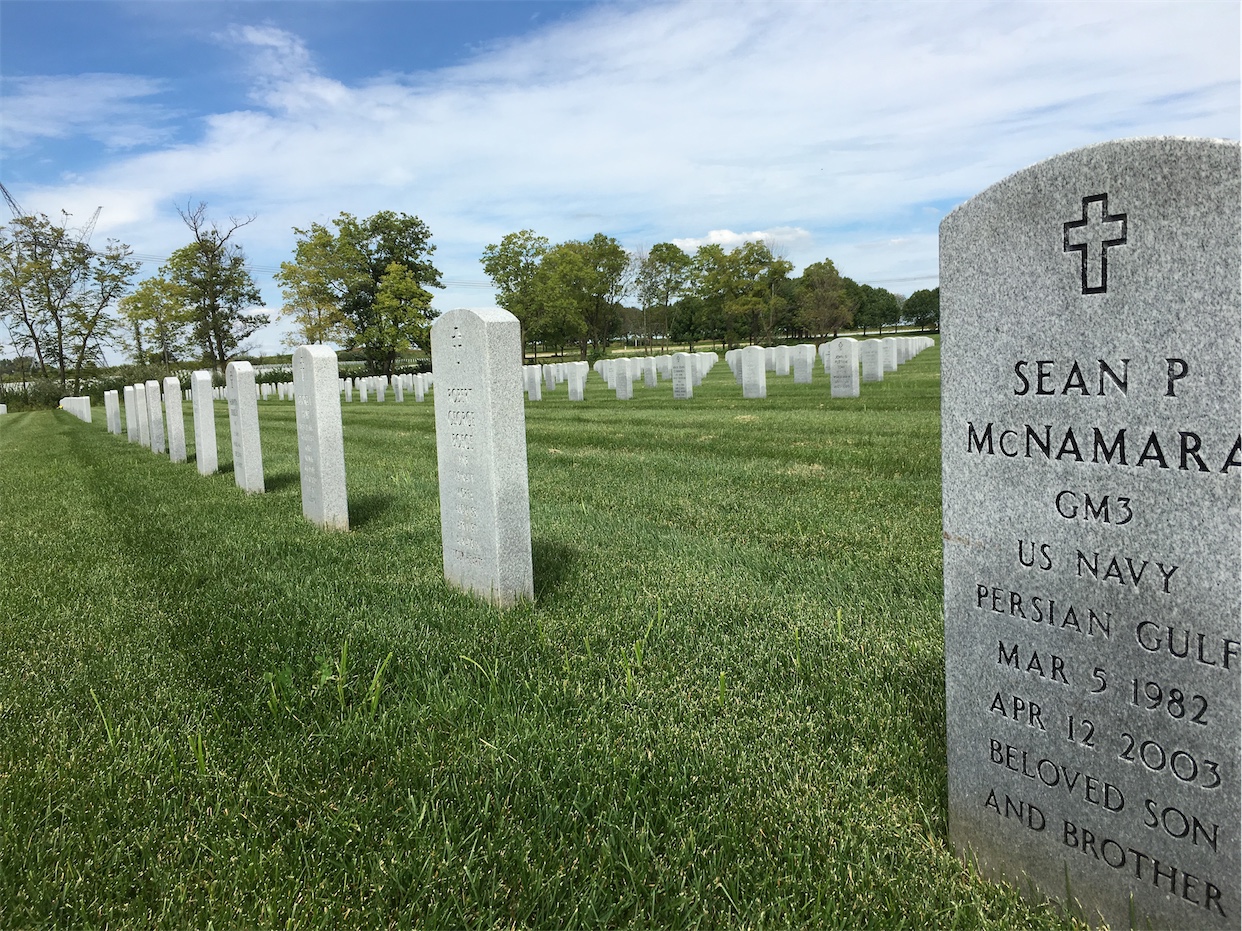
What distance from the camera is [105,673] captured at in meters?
3.68

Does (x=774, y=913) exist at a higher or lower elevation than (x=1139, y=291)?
lower

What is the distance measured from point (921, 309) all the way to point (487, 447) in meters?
123

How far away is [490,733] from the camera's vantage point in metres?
2.94

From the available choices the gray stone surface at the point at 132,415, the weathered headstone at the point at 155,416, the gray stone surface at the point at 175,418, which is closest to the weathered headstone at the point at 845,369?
the gray stone surface at the point at 175,418

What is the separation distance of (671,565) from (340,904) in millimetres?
3126

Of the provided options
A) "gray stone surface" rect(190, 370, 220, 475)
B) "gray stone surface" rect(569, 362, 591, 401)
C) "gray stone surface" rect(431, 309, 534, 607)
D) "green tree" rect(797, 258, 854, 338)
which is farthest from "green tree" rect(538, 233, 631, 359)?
"gray stone surface" rect(431, 309, 534, 607)

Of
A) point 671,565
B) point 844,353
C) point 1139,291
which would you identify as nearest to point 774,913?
point 1139,291

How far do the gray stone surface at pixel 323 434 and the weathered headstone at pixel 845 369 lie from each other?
12809 millimetres

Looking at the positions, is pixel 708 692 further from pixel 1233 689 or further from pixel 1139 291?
pixel 1139 291

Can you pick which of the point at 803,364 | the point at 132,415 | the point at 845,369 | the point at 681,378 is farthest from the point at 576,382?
the point at 132,415

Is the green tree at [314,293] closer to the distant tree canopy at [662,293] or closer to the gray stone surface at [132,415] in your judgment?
the distant tree canopy at [662,293]

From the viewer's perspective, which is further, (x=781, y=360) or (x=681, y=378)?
(x=781, y=360)

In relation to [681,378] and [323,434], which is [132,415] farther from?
[323,434]

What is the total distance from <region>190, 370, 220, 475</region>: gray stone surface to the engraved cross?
10.7m
